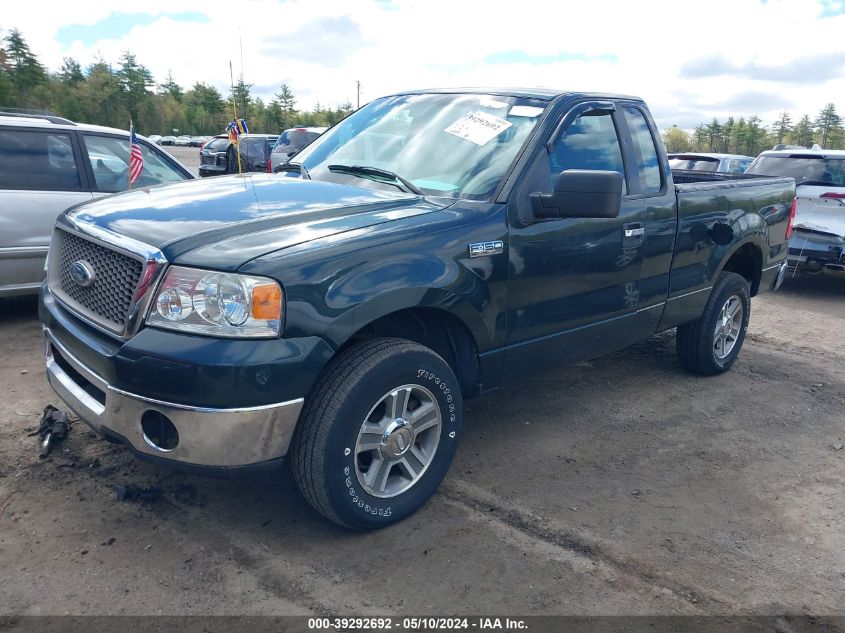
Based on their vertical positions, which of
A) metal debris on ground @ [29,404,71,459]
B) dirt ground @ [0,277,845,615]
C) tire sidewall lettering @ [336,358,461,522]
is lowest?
dirt ground @ [0,277,845,615]

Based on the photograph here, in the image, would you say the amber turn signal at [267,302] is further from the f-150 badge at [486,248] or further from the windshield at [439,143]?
the windshield at [439,143]

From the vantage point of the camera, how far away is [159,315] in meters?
2.70

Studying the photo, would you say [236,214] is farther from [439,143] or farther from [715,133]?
[715,133]

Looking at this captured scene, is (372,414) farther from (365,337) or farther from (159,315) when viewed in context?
(159,315)

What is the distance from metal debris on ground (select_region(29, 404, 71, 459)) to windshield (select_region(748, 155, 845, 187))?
27.0 feet

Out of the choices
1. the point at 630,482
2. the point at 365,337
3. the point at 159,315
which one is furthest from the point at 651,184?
the point at 159,315

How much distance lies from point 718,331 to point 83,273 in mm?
4388

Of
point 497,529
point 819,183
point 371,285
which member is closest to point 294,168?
point 371,285

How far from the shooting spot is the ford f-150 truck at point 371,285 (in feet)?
8.78

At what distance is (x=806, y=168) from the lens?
9406 mm

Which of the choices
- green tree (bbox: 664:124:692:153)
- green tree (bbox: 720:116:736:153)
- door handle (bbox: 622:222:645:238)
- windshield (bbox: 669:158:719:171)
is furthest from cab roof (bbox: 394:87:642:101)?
green tree (bbox: 720:116:736:153)

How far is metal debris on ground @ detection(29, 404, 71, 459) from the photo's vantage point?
371 cm

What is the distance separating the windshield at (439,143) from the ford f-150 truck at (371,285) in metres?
0.02

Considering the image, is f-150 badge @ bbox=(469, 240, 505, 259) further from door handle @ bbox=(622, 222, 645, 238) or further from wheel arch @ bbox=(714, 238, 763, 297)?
wheel arch @ bbox=(714, 238, 763, 297)
